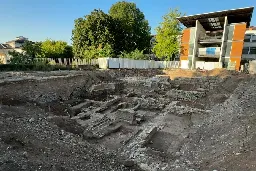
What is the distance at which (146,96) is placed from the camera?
19.0m

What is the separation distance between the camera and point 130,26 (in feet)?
150

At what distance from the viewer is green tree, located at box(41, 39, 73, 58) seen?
3662 centimetres

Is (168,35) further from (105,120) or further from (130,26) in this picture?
(105,120)

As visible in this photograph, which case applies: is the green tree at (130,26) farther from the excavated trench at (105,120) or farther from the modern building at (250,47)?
the excavated trench at (105,120)

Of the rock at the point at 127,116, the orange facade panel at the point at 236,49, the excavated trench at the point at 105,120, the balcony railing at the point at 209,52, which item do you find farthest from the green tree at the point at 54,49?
the orange facade panel at the point at 236,49

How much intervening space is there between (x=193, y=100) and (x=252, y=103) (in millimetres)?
5972

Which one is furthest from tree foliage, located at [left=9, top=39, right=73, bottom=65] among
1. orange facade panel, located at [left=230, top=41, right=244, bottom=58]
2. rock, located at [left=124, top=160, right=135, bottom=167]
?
orange facade panel, located at [left=230, top=41, right=244, bottom=58]

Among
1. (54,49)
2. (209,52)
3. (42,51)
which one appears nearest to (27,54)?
(42,51)

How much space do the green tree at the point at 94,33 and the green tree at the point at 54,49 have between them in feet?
8.63

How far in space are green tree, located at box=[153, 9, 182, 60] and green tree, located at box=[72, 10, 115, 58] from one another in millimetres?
9023

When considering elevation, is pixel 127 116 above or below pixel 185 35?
below

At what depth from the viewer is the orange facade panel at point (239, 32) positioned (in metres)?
33.5

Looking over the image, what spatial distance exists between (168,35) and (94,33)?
13.9 m

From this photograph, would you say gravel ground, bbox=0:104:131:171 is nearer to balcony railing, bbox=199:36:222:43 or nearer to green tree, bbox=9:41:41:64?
green tree, bbox=9:41:41:64
